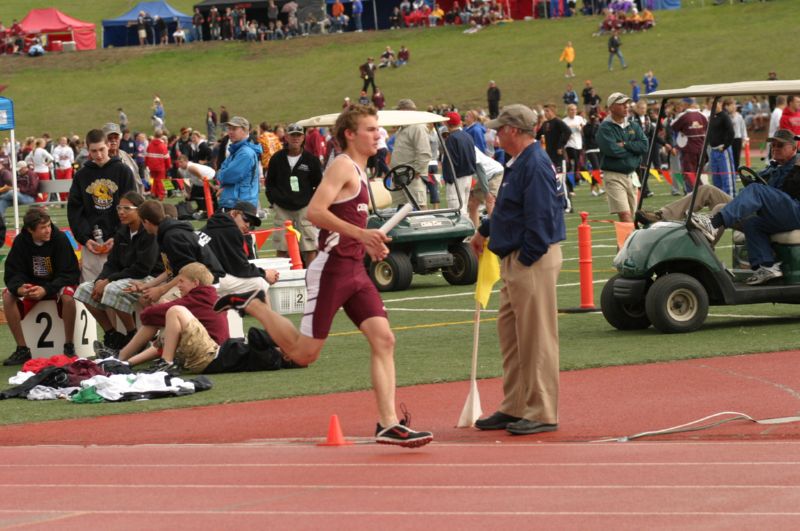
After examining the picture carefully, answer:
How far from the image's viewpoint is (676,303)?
42.7 feet

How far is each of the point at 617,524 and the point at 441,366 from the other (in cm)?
543

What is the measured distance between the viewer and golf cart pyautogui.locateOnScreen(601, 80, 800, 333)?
42.2ft

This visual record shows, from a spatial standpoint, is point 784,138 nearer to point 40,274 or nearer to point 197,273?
point 197,273

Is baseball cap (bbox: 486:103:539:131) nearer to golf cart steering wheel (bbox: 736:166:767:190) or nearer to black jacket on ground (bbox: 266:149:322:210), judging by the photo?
golf cart steering wheel (bbox: 736:166:767:190)

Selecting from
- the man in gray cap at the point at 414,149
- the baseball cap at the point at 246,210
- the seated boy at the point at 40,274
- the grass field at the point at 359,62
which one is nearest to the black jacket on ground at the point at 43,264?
the seated boy at the point at 40,274

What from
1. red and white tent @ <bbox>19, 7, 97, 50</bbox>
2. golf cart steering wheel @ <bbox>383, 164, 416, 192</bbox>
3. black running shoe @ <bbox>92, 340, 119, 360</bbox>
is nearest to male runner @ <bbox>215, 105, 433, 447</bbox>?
black running shoe @ <bbox>92, 340, 119, 360</bbox>

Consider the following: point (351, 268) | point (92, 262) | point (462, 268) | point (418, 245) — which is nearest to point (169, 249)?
point (92, 262)

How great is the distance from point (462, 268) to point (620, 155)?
2.25 metres

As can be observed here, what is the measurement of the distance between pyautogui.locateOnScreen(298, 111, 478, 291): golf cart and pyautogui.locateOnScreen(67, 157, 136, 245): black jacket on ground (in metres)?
4.08

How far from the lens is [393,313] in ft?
51.5

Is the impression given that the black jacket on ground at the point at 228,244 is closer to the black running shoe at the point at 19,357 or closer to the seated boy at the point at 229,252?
the seated boy at the point at 229,252

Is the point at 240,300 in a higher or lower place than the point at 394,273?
higher

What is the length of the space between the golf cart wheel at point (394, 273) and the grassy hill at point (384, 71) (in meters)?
43.7

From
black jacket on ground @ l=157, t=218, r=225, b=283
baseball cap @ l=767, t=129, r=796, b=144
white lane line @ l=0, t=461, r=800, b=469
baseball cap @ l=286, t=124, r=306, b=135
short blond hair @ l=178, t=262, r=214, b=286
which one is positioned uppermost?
baseball cap @ l=286, t=124, r=306, b=135
